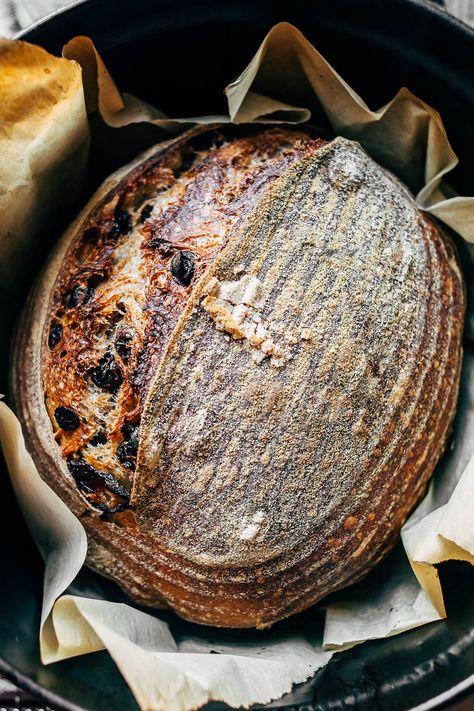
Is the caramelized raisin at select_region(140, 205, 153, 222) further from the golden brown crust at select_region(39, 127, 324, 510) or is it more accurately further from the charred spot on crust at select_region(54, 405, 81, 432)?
the charred spot on crust at select_region(54, 405, 81, 432)

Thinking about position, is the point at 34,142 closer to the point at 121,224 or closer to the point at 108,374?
the point at 121,224

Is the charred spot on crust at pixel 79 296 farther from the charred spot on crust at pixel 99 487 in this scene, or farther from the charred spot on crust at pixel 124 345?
the charred spot on crust at pixel 99 487

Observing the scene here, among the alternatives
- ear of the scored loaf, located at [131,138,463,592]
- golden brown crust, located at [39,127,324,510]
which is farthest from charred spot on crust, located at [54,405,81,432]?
ear of the scored loaf, located at [131,138,463,592]

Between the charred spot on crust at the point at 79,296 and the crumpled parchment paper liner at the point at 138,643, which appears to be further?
the charred spot on crust at the point at 79,296

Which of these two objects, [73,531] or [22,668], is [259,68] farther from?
[22,668]

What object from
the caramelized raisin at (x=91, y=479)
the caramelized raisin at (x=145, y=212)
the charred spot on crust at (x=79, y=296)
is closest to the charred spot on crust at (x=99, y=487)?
the caramelized raisin at (x=91, y=479)

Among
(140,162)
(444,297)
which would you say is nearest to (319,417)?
(444,297)
